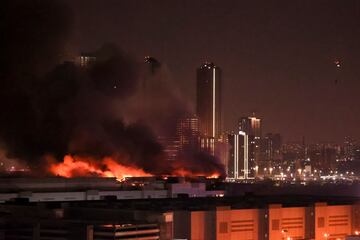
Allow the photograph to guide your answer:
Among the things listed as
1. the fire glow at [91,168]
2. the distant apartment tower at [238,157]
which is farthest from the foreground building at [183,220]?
the distant apartment tower at [238,157]

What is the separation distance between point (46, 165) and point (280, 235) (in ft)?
50.1

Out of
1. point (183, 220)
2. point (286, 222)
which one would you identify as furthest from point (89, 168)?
point (183, 220)

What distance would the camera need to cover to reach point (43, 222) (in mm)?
23016

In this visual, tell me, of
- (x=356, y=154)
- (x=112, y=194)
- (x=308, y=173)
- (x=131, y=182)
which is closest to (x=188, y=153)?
(x=131, y=182)

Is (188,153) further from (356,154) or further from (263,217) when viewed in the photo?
(356,154)

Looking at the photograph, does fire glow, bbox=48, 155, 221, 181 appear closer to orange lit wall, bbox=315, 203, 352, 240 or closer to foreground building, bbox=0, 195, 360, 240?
foreground building, bbox=0, 195, 360, 240

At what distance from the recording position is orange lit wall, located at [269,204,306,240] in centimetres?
2467

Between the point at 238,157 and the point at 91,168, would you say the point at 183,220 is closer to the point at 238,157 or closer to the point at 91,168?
the point at 91,168

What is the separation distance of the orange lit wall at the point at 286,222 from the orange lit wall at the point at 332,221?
420 millimetres

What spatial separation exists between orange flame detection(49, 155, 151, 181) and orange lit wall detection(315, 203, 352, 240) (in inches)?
531

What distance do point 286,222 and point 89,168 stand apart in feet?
47.0

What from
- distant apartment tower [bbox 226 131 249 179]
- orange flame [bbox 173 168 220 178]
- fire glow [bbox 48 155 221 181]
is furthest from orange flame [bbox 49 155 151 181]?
distant apartment tower [bbox 226 131 249 179]

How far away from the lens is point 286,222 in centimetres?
2539

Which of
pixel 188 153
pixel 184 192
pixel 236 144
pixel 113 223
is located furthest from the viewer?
pixel 236 144
